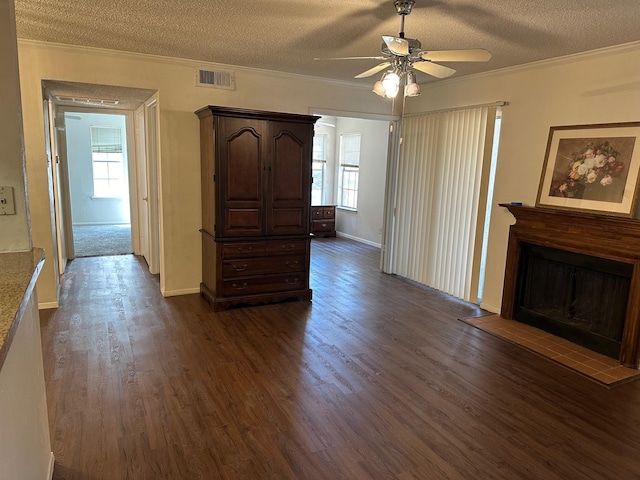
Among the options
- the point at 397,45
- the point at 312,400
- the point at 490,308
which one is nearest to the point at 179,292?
the point at 312,400

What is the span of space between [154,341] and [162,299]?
1126mm

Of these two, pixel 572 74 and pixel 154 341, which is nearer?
pixel 154 341

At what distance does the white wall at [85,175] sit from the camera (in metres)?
9.20

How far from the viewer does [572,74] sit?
372cm

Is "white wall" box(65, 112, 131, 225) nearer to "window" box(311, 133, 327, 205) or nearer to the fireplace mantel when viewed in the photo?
"window" box(311, 133, 327, 205)

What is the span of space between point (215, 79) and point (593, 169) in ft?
12.1

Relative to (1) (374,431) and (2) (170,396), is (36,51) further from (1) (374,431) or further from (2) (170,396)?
(1) (374,431)

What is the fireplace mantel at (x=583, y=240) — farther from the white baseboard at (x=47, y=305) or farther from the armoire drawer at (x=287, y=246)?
the white baseboard at (x=47, y=305)

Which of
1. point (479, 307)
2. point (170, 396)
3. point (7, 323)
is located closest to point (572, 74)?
point (479, 307)

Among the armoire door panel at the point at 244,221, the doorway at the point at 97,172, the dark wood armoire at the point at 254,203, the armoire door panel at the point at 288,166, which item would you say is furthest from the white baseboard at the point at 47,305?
the doorway at the point at 97,172

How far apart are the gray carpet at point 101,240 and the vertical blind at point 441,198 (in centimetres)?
432

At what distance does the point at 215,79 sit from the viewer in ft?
14.9

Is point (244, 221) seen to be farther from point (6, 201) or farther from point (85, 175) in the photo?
point (85, 175)

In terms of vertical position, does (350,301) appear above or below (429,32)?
below
